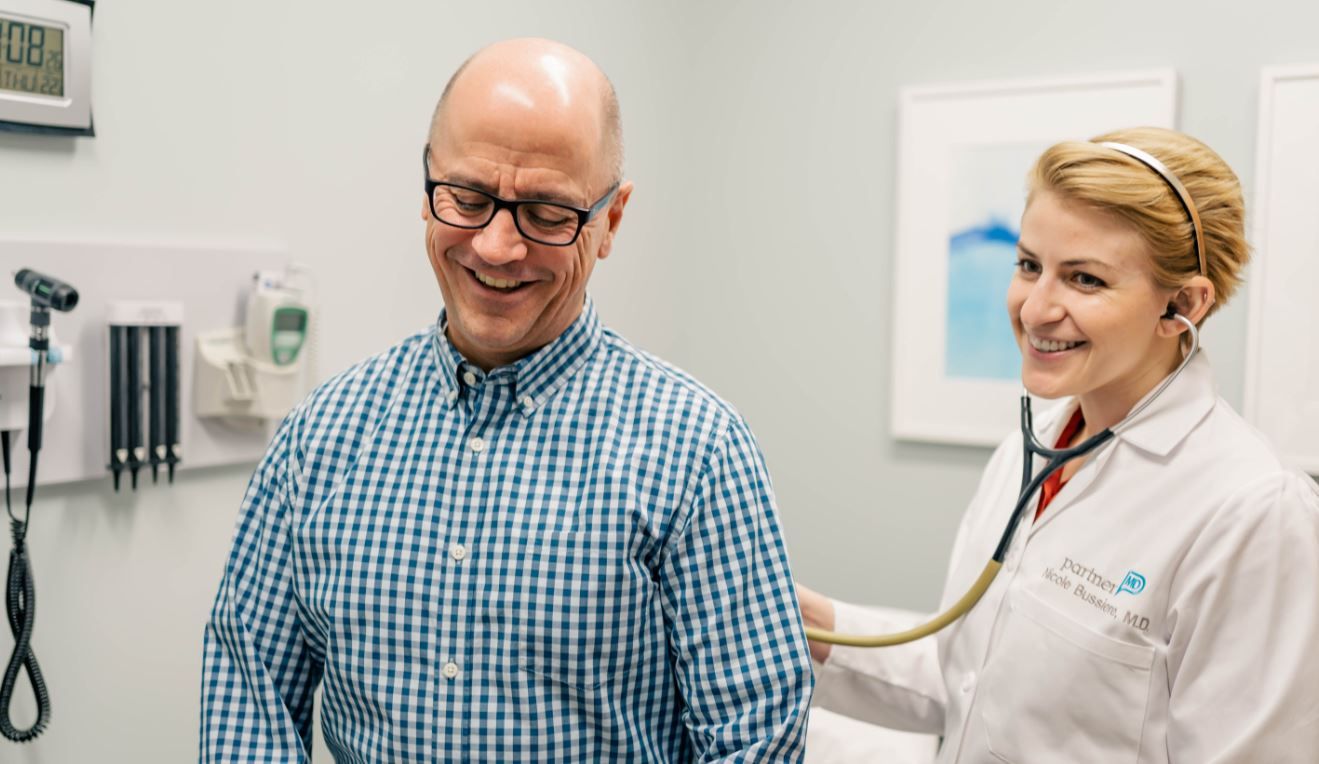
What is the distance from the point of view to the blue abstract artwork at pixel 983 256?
2.04 m

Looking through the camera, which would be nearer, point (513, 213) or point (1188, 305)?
point (513, 213)

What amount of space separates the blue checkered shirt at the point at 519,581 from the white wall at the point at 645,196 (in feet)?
1.42

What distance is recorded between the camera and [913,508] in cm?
221

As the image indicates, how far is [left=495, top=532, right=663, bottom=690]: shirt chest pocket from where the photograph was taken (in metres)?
0.93

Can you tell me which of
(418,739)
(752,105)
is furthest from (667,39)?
(418,739)

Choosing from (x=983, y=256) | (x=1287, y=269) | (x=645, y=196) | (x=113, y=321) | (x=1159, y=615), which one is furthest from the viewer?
(x=645, y=196)

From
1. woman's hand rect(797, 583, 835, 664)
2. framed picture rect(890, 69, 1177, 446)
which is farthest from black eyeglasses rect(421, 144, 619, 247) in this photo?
framed picture rect(890, 69, 1177, 446)

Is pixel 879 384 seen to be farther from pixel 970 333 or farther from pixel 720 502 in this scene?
pixel 720 502

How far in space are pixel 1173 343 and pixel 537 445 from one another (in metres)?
0.75

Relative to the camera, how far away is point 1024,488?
1.32m

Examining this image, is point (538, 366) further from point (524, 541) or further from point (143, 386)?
point (143, 386)

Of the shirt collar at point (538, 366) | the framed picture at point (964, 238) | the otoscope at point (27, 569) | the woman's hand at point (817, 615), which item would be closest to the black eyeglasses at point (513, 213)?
the shirt collar at point (538, 366)

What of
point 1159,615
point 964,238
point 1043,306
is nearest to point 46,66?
point 1043,306

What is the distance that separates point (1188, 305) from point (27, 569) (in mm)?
1305
